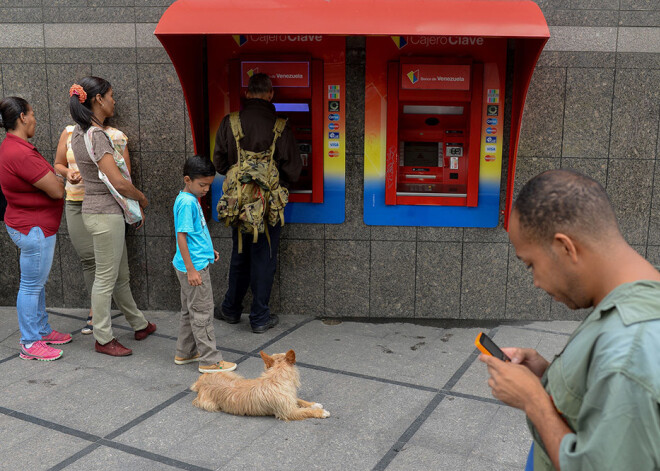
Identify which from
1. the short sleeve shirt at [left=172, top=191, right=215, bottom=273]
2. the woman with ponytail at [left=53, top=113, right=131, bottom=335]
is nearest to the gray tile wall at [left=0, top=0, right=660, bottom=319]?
the woman with ponytail at [left=53, top=113, right=131, bottom=335]

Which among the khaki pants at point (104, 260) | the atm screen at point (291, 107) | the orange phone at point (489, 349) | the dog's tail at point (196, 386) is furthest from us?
the atm screen at point (291, 107)

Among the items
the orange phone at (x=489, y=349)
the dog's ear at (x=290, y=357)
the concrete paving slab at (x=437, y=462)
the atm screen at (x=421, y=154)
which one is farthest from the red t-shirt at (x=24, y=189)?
the orange phone at (x=489, y=349)

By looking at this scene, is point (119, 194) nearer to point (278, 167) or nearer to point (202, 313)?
point (202, 313)

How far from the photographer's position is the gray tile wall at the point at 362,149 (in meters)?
4.94

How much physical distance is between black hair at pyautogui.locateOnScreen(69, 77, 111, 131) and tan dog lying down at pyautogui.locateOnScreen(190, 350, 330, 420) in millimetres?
2013

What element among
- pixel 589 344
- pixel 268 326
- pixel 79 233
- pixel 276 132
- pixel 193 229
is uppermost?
pixel 276 132

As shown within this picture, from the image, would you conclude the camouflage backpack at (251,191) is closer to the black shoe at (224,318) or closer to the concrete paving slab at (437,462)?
the black shoe at (224,318)

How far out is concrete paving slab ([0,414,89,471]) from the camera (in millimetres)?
3078

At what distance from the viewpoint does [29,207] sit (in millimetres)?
4336

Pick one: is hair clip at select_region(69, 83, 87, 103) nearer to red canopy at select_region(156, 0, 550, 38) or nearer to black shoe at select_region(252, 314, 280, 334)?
red canopy at select_region(156, 0, 550, 38)

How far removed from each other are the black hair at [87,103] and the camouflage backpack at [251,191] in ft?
3.24

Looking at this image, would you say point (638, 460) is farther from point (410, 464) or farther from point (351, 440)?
point (351, 440)

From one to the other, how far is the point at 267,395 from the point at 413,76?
2.85 m

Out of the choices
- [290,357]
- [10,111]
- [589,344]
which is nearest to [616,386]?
[589,344]
